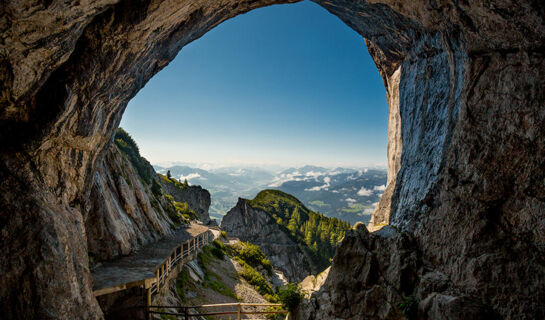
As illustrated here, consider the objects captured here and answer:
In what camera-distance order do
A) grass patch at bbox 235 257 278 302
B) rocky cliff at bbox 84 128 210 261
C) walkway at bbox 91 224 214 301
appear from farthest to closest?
grass patch at bbox 235 257 278 302 → rocky cliff at bbox 84 128 210 261 → walkway at bbox 91 224 214 301

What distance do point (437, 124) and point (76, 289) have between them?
18.1 metres

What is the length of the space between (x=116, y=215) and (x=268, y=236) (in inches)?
2561

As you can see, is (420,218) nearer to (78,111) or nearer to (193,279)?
(78,111)

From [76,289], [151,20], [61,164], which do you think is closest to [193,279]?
[76,289]

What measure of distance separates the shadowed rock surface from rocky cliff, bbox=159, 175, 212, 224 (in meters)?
56.6

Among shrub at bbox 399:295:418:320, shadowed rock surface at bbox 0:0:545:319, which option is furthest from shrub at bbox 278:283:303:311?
shrub at bbox 399:295:418:320

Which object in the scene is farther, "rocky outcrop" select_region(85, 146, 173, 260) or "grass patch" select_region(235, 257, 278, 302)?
"grass patch" select_region(235, 257, 278, 302)

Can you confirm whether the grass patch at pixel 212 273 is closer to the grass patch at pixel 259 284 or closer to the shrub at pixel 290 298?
the grass patch at pixel 259 284

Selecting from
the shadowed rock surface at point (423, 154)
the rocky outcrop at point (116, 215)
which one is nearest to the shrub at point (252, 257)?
the rocky outcrop at point (116, 215)

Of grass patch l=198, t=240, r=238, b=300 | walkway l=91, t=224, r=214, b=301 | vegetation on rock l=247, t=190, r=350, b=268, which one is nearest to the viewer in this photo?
walkway l=91, t=224, r=214, b=301

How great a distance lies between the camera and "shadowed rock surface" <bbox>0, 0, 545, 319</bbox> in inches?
265

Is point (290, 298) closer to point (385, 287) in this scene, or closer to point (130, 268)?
point (385, 287)

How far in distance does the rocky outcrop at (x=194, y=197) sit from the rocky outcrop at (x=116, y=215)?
43979mm

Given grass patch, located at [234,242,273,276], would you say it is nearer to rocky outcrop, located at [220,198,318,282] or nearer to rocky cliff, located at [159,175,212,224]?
rocky cliff, located at [159,175,212,224]
